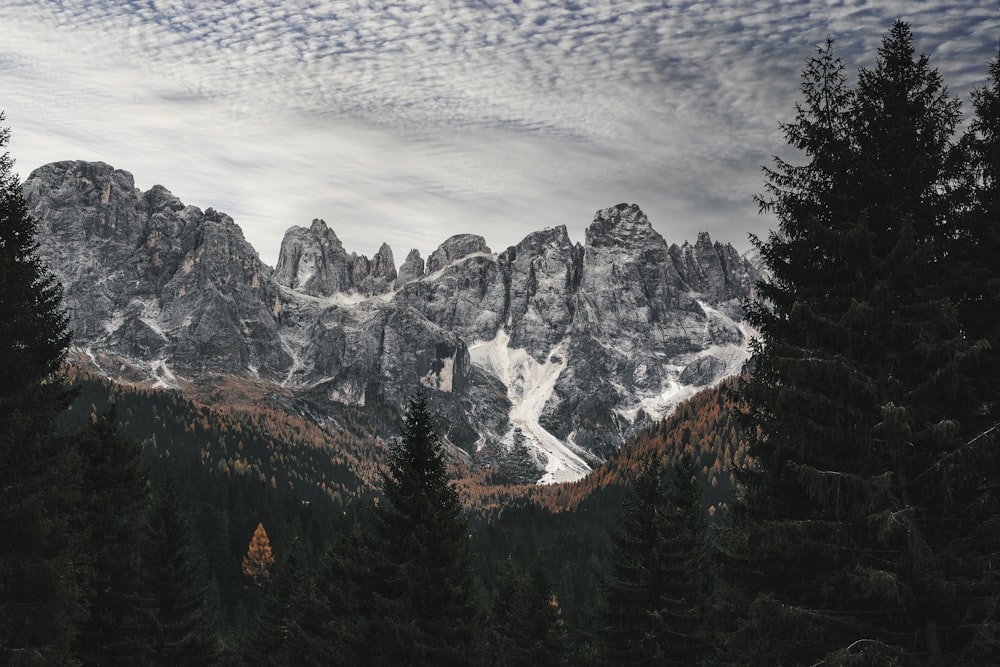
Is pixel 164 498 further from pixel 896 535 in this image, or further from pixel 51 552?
pixel 896 535

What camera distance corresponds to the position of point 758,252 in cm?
1482

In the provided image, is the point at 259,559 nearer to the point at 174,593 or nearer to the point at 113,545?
the point at 174,593

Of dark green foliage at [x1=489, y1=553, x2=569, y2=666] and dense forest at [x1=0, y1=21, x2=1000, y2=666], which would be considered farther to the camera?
dark green foliage at [x1=489, y1=553, x2=569, y2=666]

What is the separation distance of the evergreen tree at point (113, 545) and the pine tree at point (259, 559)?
63018 millimetres

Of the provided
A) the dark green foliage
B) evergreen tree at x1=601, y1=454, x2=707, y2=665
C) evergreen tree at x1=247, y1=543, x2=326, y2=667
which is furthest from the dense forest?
the dark green foliage

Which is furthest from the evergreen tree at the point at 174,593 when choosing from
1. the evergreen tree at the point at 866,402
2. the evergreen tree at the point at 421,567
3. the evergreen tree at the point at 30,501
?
the evergreen tree at the point at 866,402

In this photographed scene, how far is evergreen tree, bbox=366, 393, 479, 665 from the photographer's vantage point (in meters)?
22.7

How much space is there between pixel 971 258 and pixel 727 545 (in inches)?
276

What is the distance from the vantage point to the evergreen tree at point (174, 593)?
3006cm

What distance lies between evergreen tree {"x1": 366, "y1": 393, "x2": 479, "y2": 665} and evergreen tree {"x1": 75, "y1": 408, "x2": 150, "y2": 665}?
8.97 m

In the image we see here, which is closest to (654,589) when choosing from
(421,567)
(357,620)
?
(421,567)

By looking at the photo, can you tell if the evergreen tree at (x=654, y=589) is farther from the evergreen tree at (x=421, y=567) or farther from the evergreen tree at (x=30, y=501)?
the evergreen tree at (x=30, y=501)

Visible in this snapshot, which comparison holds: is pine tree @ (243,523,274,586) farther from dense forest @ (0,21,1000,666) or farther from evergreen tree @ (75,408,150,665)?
dense forest @ (0,21,1000,666)

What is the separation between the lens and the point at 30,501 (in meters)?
15.0
